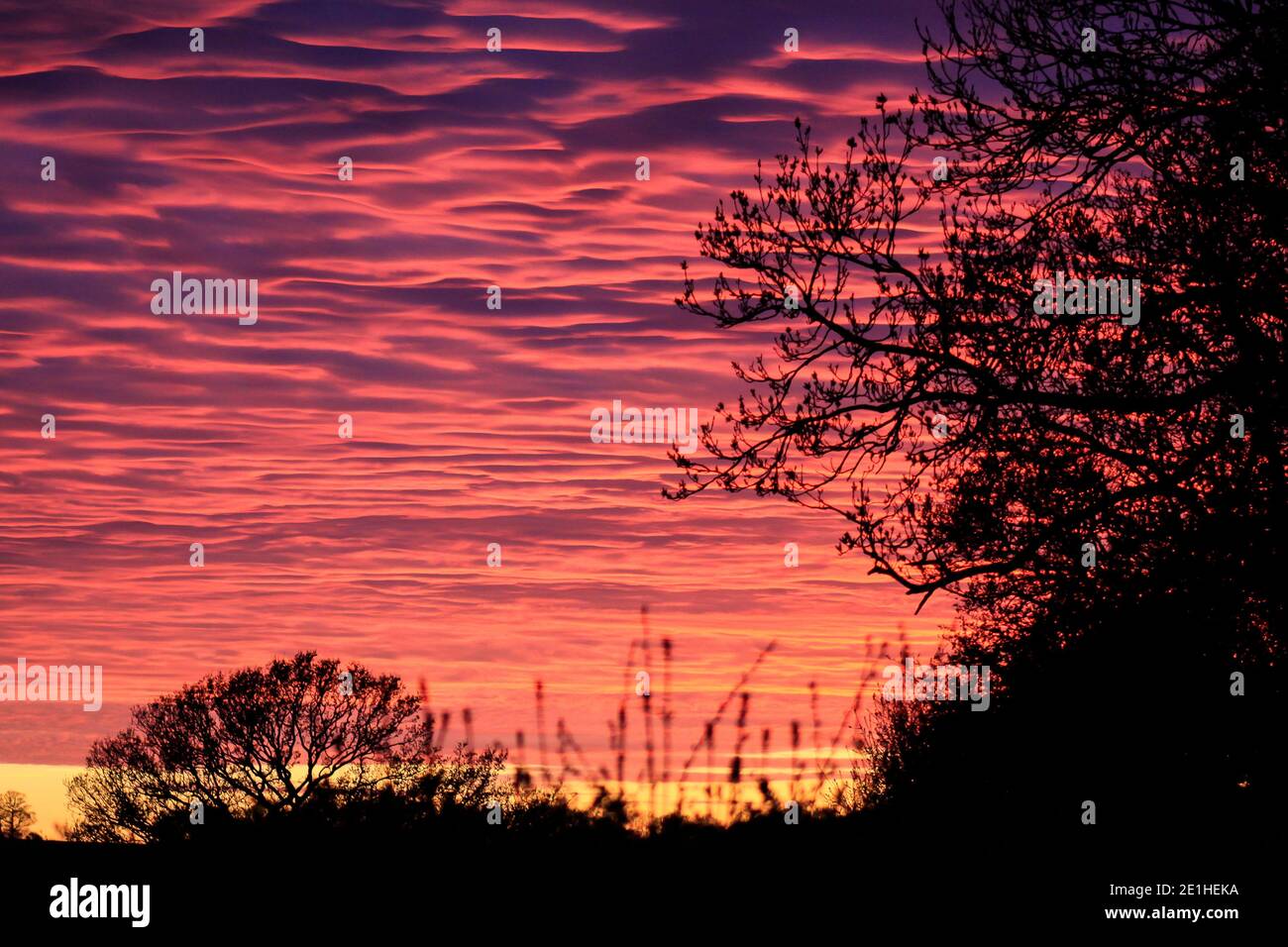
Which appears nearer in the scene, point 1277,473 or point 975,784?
point 975,784

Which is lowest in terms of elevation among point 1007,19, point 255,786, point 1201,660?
point 255,786

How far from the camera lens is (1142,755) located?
16828 mm

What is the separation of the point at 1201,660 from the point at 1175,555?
370 centimetres

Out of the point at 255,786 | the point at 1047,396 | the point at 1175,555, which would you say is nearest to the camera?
the point at 1047,396
